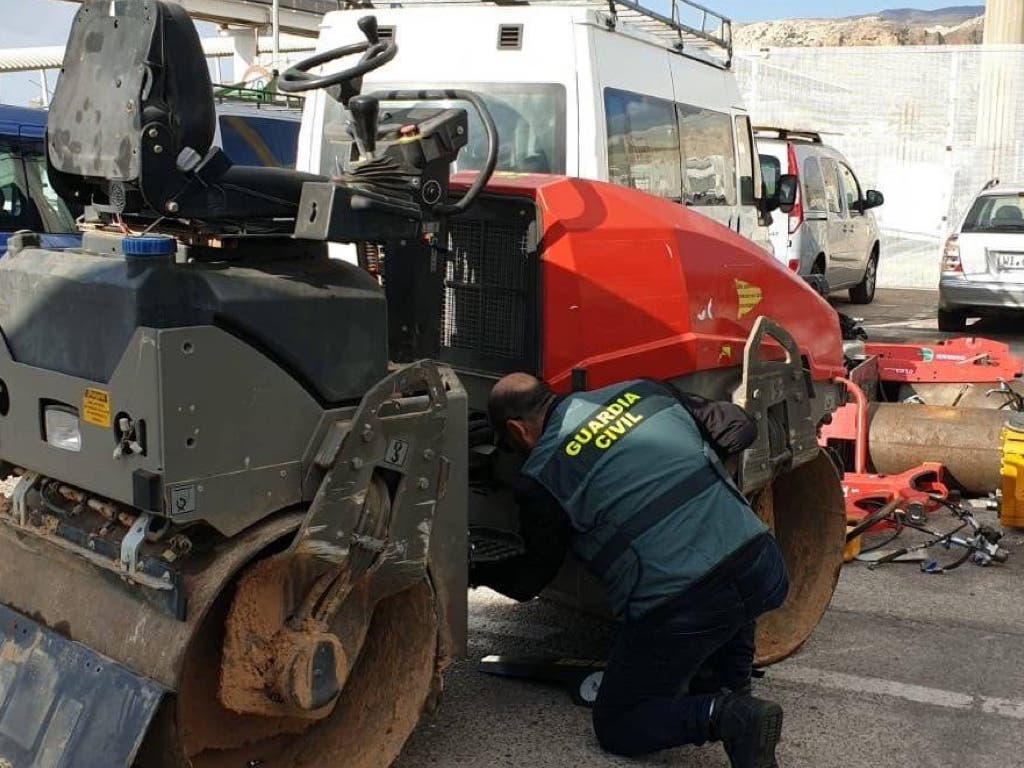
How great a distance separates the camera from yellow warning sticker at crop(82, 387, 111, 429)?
9.33 ft

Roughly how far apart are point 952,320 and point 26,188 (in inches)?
402

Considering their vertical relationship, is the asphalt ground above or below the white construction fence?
below

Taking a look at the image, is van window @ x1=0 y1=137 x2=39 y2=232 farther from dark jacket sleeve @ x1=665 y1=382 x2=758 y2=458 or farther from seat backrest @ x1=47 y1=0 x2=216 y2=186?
dark jacket sleeve @ x1=665 y1=382 x2=758 y2=458

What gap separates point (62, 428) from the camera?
3068 millimetres

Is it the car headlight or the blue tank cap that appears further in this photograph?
the car headlight

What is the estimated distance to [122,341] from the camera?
111 inches

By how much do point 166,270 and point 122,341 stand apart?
199 millimetres

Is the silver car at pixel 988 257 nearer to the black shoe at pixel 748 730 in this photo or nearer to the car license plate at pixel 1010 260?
the car license plate at pixel 1010 260

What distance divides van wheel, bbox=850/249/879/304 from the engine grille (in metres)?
13.7

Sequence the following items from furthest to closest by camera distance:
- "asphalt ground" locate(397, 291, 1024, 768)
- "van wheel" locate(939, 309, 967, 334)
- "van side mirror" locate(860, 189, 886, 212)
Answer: "van side mirror" locate(860, 189, 886, 212)
"van wheel" locate(939, 309, 967, 334)
"asphalt ground" locate(397, 291, 1024, 768)

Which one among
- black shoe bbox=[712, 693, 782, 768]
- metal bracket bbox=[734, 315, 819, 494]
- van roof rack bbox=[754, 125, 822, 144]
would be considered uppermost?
van roof rack bbox=[754, 125, 822, 144]

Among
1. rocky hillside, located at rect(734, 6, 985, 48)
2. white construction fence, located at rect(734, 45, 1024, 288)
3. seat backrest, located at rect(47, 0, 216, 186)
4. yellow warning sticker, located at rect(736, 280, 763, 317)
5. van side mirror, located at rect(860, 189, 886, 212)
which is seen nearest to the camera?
seat backrest, located at rect(47, 0, 216, 186)

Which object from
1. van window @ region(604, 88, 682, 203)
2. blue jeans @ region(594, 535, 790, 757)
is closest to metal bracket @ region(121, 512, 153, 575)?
blue jeans @ region(594, 535, 790, 757)

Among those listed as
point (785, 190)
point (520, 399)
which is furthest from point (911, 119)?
point (520, 399)
